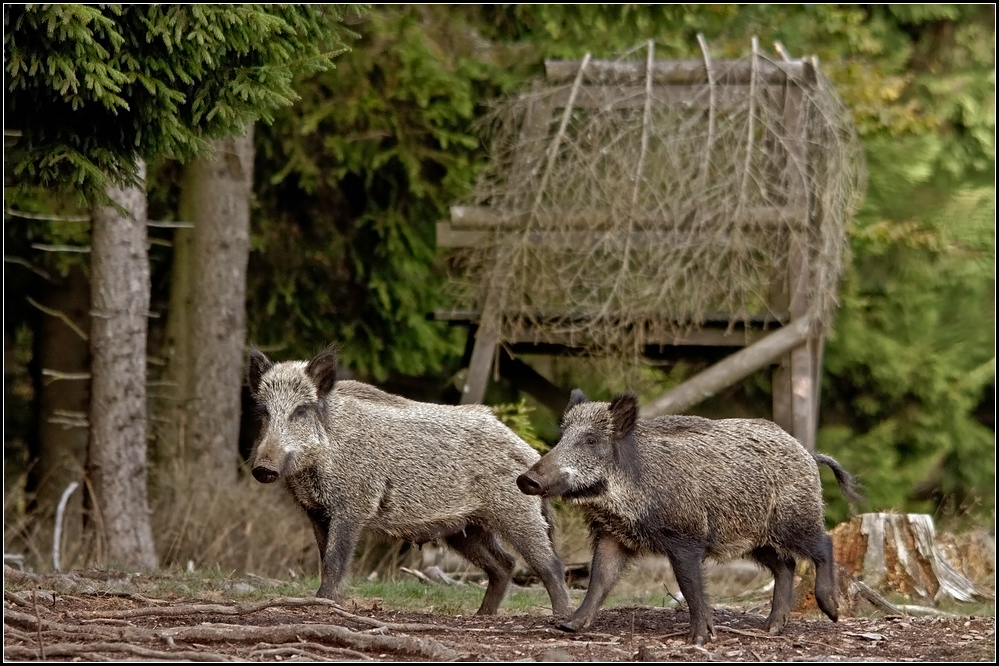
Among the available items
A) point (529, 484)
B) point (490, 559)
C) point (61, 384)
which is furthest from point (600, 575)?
point (61, 384)

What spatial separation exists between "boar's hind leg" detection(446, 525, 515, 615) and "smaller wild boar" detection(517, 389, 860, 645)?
1.32 meters

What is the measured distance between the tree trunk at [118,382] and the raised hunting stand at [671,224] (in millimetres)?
2620

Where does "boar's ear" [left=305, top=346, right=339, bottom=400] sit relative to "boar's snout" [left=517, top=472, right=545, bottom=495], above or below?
above

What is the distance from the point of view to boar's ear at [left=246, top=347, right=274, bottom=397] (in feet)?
Result: 26.8

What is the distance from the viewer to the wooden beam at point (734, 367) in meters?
11.6

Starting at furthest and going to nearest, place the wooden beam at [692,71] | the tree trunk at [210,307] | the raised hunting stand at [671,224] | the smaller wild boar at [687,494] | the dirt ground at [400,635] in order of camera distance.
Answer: the tree trunk at [210,307] → the wooden beam at [692,71] → the raised hunting stand at [671,224] → the smaller wild boar at [687,494] → the dirt ground at [400,635]

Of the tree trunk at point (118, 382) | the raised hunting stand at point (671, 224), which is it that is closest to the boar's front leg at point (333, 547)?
the raised hunting stand at point (671, 224)

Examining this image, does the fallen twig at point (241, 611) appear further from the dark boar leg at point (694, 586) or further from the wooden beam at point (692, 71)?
the wooden beam at point (692, 71)

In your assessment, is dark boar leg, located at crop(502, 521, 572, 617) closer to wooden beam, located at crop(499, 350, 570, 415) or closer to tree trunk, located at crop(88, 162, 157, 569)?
tree trunk, located at crop(88, 162, 157, 569)

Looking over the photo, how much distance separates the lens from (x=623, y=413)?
7.18 meters

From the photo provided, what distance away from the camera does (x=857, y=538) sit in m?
10.0

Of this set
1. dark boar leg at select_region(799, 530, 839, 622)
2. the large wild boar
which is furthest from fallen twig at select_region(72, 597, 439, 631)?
dark boar leg at select_region(799, 530, 839, 622)

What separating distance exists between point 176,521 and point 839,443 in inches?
318

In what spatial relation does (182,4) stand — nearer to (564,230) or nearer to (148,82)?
(148,82)
